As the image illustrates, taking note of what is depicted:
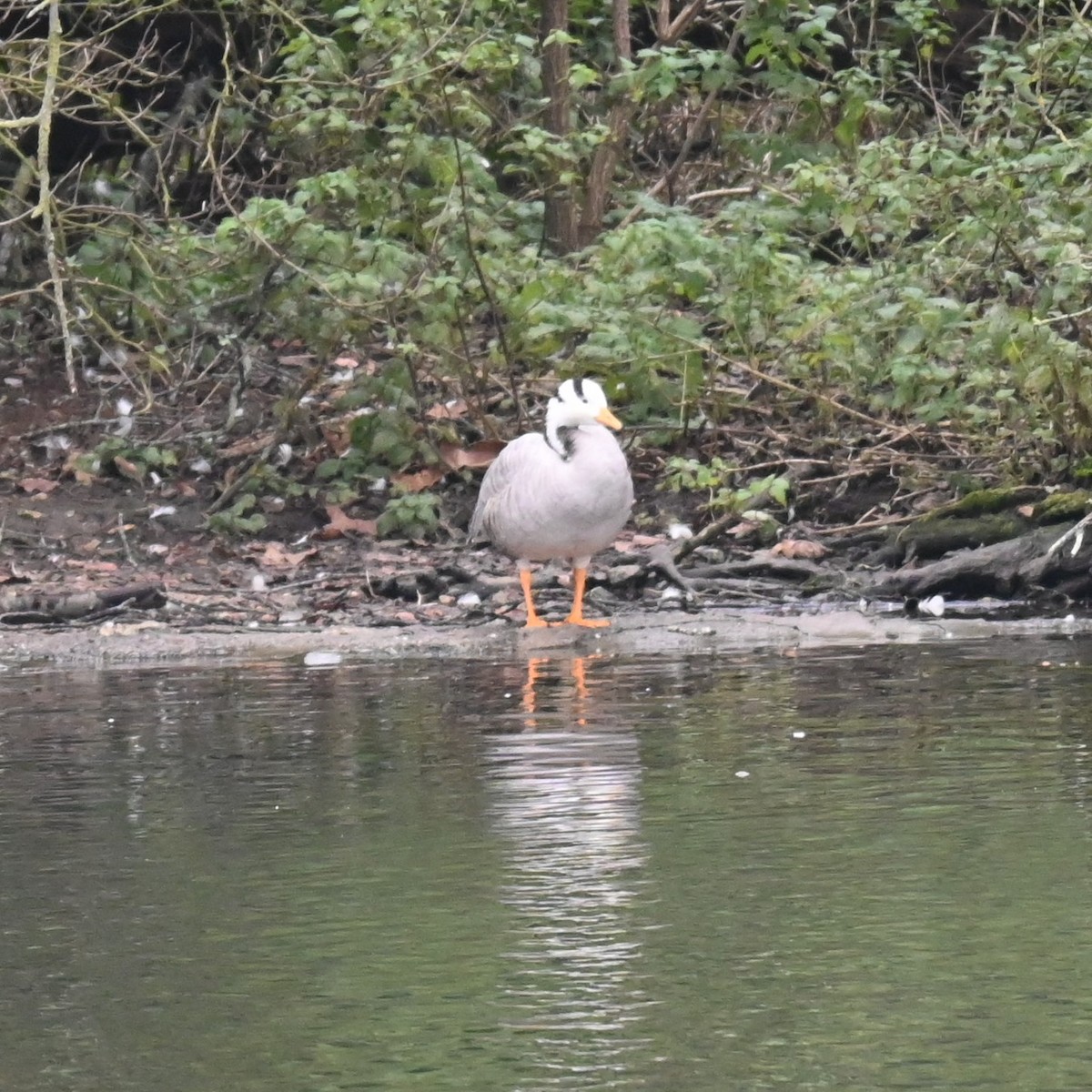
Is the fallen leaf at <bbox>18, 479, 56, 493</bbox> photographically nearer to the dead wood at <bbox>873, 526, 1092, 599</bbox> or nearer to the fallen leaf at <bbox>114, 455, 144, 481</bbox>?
the fallen leaf at <bbox>114, 455, 144, 481</bbox>

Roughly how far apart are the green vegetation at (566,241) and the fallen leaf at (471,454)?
13 cm

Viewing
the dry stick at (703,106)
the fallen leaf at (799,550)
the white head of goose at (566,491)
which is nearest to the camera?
the white head of goose at (566,491)

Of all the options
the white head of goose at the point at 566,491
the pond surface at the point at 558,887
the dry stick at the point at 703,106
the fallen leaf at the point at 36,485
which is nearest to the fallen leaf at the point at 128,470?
the fallen leaf at the point at 36,485

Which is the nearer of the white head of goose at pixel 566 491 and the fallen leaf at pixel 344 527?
the white head of goose at pixel 566 491

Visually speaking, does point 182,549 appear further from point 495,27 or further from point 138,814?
point 138,814

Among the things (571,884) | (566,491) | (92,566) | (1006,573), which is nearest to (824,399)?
(1006,573)

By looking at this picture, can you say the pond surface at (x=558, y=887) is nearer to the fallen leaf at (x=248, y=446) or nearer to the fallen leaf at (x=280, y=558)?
the fallen leaf at (x=280, y=558)

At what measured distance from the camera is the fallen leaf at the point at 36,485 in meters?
12.4

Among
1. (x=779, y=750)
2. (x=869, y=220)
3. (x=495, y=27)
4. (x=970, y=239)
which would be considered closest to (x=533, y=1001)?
(x=779, y=750)

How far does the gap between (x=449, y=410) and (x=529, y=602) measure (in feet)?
11.0

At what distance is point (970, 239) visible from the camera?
36.6 ft

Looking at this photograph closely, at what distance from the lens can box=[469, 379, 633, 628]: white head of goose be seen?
924cm

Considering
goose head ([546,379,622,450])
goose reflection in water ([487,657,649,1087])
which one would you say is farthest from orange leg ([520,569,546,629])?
goose reflection in water ([487,657,649,1087])

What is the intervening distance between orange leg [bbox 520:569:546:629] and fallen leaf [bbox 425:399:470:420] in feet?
9.15
